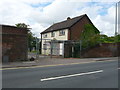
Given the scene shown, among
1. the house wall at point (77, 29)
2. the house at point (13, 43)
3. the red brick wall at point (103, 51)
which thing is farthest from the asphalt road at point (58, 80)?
the house wall at point (77, 29)

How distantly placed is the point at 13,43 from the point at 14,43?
0.35ft

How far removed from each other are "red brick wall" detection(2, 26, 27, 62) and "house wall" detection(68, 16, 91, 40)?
12.6m

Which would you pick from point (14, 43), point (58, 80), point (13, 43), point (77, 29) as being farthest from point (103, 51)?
point (58, 80)

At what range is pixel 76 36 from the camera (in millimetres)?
26578

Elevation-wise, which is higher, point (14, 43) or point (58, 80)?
point (14, 43)

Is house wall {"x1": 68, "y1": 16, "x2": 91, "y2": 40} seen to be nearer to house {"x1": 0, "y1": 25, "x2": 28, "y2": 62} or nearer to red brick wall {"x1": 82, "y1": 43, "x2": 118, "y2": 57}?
red brick wall {"x1": 82, "y1": 43, "x2": 118, "y2": 57}

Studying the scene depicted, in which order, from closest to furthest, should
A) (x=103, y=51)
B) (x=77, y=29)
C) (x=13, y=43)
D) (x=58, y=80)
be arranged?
1. (x=58, y=80)
2. (x=13, y=43)
3. (x=103, y=51)
4. (x=77, y=29)

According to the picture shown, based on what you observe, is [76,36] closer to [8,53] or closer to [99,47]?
[99,47]

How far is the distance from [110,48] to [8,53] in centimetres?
1786

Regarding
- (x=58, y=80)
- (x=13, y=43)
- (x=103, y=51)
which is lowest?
(x=58, y=80)

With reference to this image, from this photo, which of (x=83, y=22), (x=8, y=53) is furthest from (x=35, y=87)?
(x=83, y=22)

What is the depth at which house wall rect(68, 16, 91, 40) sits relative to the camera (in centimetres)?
2566

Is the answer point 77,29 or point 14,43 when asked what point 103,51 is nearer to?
point 77,29

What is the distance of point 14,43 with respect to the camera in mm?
14086
